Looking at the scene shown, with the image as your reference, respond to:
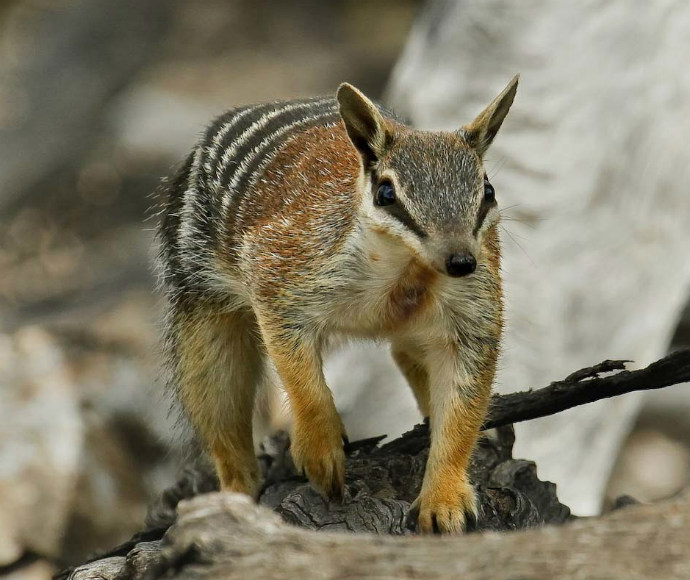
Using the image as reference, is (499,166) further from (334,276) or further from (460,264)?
(460,264)

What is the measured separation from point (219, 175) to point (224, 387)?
1095 millimetres

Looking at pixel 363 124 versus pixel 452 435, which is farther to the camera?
pixel 452 435

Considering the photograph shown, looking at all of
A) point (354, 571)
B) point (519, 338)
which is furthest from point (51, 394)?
point (354, 571)

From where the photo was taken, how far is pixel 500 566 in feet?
9.33

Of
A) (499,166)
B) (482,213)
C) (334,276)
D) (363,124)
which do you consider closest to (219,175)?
(334,276)

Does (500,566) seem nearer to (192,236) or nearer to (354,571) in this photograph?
(354,571)

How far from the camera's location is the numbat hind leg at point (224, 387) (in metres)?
5.63

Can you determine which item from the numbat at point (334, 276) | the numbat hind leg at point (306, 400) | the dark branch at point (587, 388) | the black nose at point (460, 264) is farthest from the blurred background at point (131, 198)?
the black nose at point (460, 264)

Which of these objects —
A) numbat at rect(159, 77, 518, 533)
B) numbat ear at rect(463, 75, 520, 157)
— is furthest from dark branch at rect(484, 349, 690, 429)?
numbat ear at rect(463, 75, 520, 157)

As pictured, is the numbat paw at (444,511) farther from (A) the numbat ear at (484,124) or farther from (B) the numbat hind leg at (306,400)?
(A) the numbat ear at (484,124)

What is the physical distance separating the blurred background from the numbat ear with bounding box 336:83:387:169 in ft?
11.3

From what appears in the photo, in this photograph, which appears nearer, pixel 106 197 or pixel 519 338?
pixel 519 338

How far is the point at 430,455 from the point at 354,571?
183cm

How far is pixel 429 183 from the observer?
4090 millimetres
